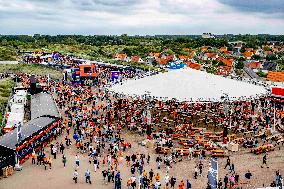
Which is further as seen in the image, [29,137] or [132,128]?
[132,128]

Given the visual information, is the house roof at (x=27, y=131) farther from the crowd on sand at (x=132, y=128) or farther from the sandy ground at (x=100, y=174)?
the sandy ground at (x=100, y=174)

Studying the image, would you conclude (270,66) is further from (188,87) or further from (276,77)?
(188,87)

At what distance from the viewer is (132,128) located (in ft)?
109

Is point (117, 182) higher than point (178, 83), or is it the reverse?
point (178, 83)

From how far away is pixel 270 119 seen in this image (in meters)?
34.8

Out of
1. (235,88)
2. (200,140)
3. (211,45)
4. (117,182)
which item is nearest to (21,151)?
(117,182)

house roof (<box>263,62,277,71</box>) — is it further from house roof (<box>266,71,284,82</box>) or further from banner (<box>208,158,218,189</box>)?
banner (<box>208,158,218,189</box>)

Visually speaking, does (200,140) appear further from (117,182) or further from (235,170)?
(117,182)

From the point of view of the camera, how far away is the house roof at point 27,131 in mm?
24188

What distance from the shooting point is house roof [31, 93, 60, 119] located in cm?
3328

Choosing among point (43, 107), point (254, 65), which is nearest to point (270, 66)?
point (254, 65)

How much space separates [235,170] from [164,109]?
12.3 metres

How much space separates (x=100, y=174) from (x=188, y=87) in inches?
487

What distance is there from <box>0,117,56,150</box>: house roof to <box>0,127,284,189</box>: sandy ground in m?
1.62
